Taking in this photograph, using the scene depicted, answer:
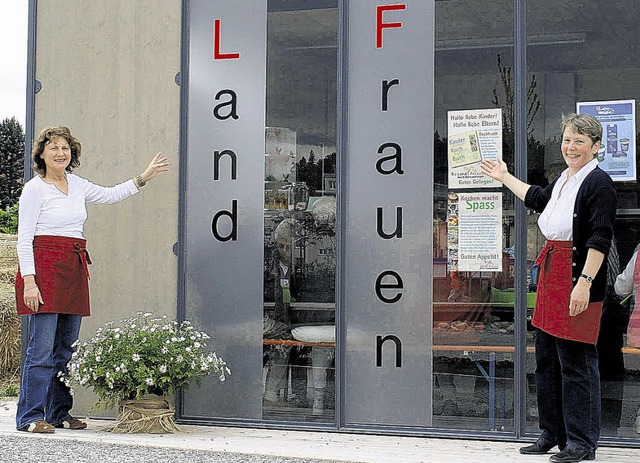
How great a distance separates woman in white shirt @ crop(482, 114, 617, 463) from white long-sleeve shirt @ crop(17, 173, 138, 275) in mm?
2466

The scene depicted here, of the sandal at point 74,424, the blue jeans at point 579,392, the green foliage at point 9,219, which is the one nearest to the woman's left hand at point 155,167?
the sandal at point 74,424

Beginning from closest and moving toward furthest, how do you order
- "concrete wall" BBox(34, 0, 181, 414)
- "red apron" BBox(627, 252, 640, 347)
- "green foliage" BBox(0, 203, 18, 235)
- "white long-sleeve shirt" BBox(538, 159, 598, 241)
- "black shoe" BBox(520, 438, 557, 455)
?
"white long-sleeve shirt" BBox(538, 159, 598, 241) → "black shoe" BBox(520, 438, 557, 455) → "red apron" BBox(627, 252, 640, 347) → "concrete wall" BBox(34, 0, 181, 414) → "green foliage" BBox(0, 203, 18, 235)

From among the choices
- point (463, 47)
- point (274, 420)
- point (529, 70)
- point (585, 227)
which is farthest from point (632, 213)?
point (274, 420)

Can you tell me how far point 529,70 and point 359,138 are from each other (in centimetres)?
103

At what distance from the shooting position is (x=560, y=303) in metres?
5.01

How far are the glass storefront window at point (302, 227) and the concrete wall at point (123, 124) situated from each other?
0.64 meters

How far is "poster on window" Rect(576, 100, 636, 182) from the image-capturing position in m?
5.39

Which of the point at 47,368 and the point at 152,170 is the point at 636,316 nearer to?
the point at 152,170

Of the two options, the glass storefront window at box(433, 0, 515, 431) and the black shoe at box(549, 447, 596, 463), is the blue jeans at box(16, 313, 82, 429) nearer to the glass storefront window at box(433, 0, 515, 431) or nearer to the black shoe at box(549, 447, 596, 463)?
the glass storefront window at box(433, 0, 515, 431)

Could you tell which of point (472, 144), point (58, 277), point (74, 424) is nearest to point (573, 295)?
point (472, 144)

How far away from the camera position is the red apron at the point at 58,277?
18.7 feet

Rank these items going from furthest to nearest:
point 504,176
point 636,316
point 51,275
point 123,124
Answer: point 123,124 → point 51,275 → point 504,176 → point 636,316

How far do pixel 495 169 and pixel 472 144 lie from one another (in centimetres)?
24

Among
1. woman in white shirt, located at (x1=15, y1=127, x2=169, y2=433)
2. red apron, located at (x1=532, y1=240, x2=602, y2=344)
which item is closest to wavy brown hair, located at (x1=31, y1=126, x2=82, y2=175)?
woman in white shirt, located at (x1=15, y1=127, x2=169, y2=433)
